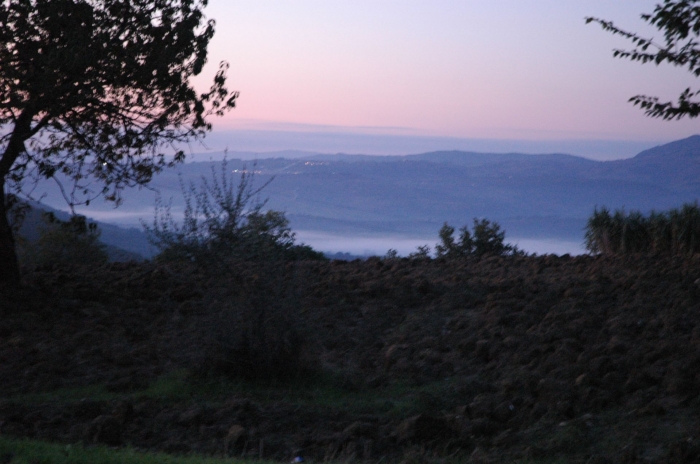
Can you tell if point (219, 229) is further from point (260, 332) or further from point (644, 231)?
point (644, 231)

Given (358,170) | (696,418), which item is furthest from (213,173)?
(358,170)

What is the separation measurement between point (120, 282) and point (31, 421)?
16.9 feet

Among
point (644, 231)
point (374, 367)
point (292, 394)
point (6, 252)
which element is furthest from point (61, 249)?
point (644, 231)

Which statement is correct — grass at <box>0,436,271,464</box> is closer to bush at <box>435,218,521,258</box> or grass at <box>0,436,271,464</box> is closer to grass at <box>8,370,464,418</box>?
grass at <box>8,370,464,418</box>

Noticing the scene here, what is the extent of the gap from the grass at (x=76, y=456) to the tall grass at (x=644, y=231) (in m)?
10.2

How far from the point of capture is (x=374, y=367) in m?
8.02

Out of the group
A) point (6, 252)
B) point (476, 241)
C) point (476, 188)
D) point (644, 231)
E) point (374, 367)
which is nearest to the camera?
point (374, 367)

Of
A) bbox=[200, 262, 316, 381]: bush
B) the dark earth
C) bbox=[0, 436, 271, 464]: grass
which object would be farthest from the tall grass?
bbox=[0, 436, 271, 464]: grass

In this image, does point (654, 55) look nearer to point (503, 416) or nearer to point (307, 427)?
point (503, 416)

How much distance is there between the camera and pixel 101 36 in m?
9.57

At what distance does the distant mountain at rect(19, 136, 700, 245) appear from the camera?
26469 millimetres

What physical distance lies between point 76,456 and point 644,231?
11702 millimetres

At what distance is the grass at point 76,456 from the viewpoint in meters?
4.81

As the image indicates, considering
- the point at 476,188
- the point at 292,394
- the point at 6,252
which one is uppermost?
the point at 476,188
